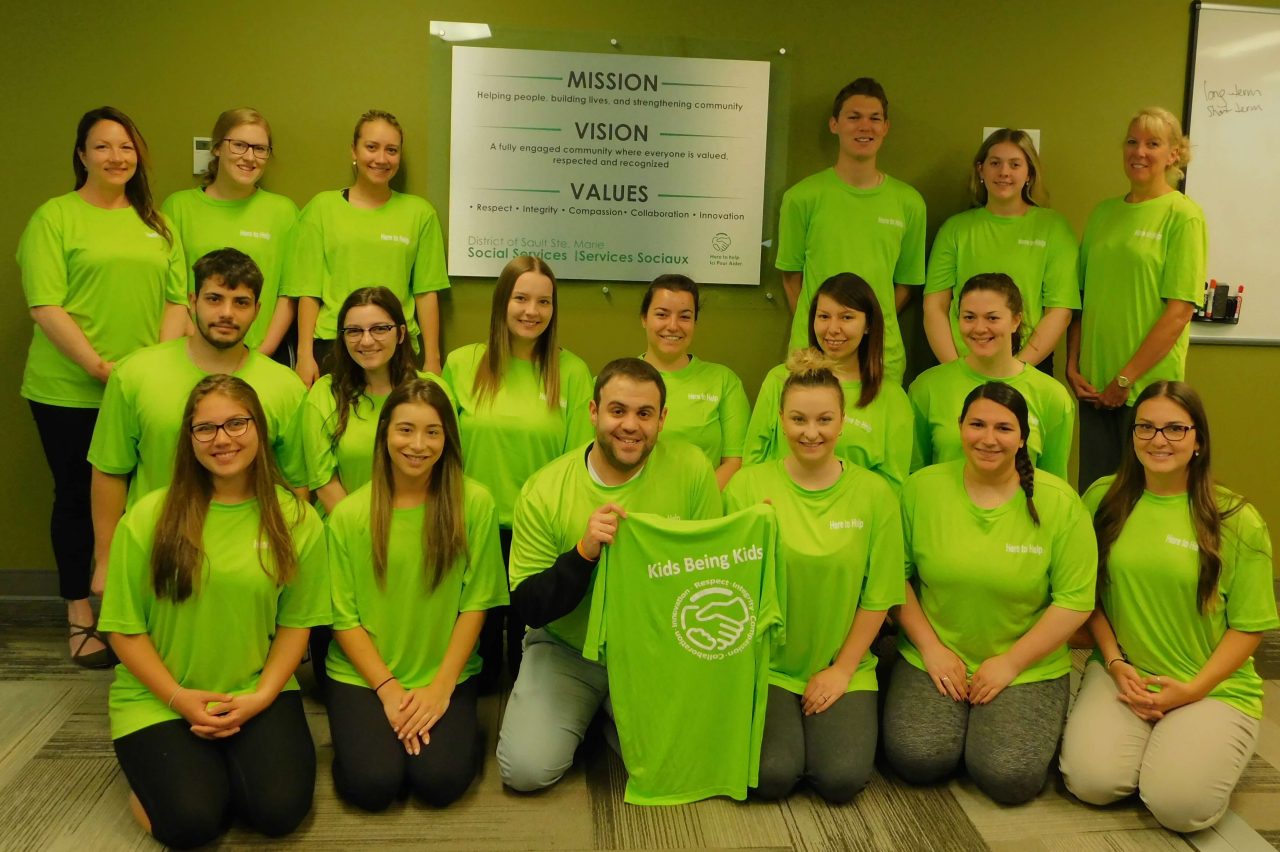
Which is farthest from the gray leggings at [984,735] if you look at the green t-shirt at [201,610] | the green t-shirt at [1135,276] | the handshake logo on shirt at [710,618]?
the green t-shirt at [201,610]

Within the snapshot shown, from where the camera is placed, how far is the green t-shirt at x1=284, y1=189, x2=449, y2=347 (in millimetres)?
3811

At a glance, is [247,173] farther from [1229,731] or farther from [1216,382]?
[1216,382]

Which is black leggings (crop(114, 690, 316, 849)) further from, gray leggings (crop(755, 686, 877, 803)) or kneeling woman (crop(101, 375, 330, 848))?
gray leggings (crop(755, 686, 877, 803))

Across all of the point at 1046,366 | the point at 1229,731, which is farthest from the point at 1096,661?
the point at 1046,366

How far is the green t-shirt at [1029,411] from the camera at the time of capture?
11.2 ft

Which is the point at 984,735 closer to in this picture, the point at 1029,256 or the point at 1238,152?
the point at 1029,256

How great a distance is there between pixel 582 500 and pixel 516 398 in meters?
0.58

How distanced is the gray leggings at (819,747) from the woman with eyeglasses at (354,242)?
75.1 inches

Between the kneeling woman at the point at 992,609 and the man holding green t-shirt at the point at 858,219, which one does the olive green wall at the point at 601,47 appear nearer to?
the man holding green t-shirt at the point at 858,219

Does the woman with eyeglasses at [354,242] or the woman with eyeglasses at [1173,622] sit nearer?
the woman with eyeglasses at [1173,622]

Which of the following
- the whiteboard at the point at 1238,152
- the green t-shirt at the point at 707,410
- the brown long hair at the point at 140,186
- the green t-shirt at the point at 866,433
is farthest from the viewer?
the whiteboard at the point at 1238,152

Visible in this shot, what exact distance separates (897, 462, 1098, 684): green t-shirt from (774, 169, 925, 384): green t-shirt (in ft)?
3.21

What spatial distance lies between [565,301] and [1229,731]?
8.85 ft

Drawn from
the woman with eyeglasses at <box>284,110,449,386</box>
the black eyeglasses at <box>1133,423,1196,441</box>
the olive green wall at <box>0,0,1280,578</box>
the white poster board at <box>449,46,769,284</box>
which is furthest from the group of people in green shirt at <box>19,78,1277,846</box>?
the white poster board at <box>449,46,769,284</box>
